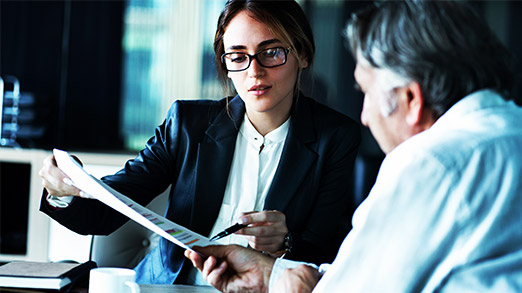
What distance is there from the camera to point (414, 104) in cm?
85

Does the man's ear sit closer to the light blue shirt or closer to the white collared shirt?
the light blue shirt

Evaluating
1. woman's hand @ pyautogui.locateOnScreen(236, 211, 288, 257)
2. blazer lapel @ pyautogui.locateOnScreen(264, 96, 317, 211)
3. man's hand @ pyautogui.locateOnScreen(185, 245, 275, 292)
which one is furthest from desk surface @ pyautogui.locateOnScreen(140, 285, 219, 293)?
blazer lapel @ pyautogui.locateOnScreen(264, 96, 317, 211)

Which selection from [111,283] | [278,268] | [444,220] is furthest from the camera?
[278,268]

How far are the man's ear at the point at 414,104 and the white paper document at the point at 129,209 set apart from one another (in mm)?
468

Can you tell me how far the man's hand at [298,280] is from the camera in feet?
3.17

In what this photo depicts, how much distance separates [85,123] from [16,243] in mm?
2856

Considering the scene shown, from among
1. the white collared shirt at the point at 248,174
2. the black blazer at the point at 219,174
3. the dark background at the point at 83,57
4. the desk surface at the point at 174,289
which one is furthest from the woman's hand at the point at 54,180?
the dark background at the point at 83,57

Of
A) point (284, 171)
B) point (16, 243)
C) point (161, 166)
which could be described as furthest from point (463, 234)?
point (16, 243)

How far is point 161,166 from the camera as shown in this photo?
159cm

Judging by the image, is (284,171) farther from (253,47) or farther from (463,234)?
(463,234)

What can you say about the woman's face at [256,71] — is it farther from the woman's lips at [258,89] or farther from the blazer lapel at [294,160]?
the blazer lapel at [294,160]

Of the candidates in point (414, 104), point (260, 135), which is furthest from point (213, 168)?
point (414, 104)

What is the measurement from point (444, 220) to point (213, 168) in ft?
2.99

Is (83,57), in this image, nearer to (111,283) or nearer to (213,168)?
(213,168)
